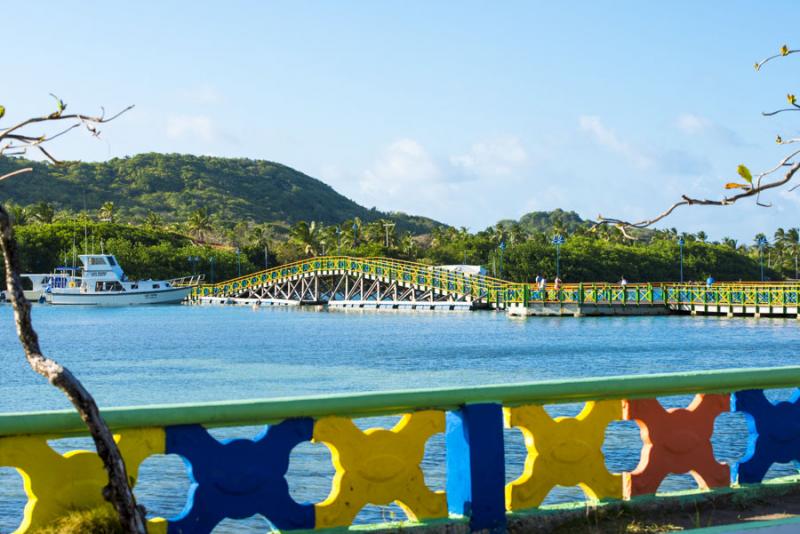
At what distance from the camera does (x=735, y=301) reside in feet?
233

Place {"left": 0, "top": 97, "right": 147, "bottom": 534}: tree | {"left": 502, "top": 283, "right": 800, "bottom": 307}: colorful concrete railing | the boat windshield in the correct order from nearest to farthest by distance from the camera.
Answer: {"left": 0, "top": 97, "right": 147, "bottom": 534}: tree, {"left": 502, "top": 283, "right": 800, "bottom": 307}: colorful concrete railing, the boat windshield

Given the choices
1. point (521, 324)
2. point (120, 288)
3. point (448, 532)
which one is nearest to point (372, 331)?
point (521, 324)

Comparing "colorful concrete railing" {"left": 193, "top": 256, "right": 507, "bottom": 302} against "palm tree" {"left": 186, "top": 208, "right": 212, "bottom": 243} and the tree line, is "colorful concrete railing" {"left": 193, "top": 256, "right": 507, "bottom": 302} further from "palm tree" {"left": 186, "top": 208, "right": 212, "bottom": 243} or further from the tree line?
"palm tree" {"left": 186, "top": 208, "right": 212, "bottom": 243}

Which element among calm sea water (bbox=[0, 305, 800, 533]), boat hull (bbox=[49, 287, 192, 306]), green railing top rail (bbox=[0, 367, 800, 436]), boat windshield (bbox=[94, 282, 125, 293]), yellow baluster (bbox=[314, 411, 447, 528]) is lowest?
calm sea water (bbox=[0, 305, 800, 533])

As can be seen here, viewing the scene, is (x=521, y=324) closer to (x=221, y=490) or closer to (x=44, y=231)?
(x=221, y=490)

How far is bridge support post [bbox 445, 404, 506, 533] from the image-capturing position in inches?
228

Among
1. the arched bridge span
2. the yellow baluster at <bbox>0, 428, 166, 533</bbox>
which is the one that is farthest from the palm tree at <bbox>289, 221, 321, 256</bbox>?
the yellow baluster at <bbox>0, 428, 166, 533</bbox>

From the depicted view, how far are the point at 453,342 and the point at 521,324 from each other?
1606 centimetres

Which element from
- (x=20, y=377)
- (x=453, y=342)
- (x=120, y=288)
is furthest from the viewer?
(x=120, y=288)

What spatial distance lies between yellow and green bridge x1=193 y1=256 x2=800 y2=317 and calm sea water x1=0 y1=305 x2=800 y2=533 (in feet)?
7.60

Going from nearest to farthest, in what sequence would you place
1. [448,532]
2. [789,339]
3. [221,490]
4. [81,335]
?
[221,490]
[448,532]
[789,339]
[81,335]

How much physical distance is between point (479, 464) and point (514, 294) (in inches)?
3011

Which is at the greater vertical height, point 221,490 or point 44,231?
point 44,231

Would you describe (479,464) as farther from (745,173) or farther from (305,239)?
(305,239)
